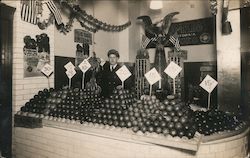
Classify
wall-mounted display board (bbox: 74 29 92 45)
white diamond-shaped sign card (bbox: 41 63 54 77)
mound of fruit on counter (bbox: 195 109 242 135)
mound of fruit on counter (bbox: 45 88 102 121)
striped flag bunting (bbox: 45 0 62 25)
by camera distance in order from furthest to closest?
wall-mounted display board (bbox: 74 29 92 45) → striped flag bunting (bbox: 45 0 62 25) → white diamond-shaped sign card (bbox: 41 63 54 77) → mound of fruit on counter (bbox: 45 88 102 121) → mound of fruit on counter (bbox: 195 109 242 135)

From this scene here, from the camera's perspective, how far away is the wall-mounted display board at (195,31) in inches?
316

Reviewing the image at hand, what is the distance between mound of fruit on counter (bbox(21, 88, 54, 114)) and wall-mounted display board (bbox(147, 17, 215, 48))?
525 centimetres

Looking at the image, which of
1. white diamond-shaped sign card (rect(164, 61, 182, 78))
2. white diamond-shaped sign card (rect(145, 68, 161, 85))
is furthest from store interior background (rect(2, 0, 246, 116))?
white diamond-shaped sign card (rect(145, 68, 161, 85))

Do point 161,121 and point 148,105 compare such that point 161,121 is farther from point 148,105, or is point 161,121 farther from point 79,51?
point 79,51

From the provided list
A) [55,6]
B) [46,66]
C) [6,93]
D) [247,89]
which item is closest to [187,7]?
[247,89]

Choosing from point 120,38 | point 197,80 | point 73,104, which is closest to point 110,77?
point 73,104

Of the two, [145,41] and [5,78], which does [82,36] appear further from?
[5,78]

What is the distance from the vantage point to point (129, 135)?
3.86 metres

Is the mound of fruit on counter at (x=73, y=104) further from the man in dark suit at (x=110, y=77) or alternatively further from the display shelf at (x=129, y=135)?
the man in dark suit at (x=110, y=77)

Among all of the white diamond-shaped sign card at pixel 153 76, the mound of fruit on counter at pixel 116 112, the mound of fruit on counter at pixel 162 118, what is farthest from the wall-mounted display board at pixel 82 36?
the mound of fruit on counter at pixel 162 118

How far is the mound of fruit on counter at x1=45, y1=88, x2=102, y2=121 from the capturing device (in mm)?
4714

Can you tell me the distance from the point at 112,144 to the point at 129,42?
6.30 m

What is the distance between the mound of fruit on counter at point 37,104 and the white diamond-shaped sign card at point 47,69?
60 cm

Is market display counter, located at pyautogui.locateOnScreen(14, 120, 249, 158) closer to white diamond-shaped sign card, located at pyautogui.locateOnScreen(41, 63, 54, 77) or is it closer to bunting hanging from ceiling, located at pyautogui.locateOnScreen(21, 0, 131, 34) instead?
white diamond-shaped sign card, located at pyautogui.locateOnScreen(41, 63, 54, 77)
